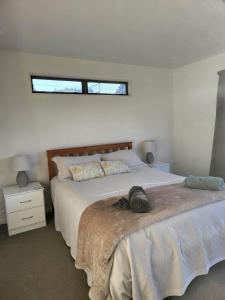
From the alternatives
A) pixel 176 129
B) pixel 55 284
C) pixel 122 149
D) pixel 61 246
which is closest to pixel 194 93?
pixel 176 129

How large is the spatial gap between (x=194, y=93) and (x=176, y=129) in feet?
2.69

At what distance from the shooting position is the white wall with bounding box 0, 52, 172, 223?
2.96 metres

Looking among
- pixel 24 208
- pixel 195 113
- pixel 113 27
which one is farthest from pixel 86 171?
pixel 195 113

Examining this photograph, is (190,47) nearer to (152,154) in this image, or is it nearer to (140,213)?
(152,154)

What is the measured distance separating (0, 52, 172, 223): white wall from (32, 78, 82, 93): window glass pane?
4.3 inches

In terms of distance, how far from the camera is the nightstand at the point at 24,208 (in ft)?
8.77

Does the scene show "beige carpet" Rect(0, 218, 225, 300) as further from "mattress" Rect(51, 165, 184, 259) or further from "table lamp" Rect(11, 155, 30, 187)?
"table lamp" Rect(11, 155, 30, 187)

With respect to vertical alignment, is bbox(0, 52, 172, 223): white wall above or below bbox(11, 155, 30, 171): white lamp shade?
above

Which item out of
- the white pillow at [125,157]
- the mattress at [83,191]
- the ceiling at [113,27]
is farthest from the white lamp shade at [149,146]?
the ceiling at [113,27]

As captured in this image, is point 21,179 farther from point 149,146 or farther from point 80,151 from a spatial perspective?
point 149,146

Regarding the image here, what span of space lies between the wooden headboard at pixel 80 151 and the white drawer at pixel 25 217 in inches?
22.2

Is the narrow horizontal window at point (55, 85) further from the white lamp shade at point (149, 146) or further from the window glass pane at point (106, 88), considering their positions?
the white lamp shade at point (149, 146)

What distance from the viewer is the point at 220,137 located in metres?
3.56

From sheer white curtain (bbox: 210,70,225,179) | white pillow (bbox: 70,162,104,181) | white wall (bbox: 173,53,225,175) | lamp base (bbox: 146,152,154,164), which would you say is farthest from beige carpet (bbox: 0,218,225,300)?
white wall (bbox: 173,53,225,175)
